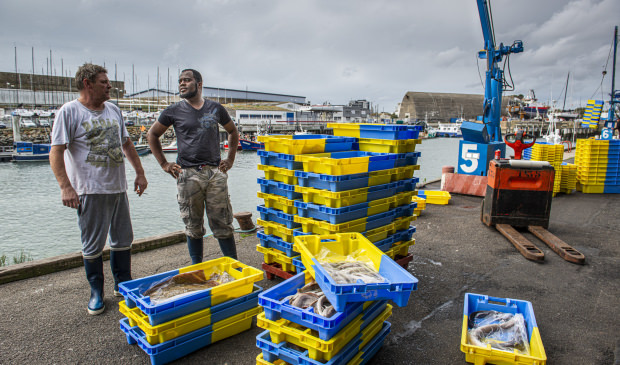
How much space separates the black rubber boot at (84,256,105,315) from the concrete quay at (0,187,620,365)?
0.28ft

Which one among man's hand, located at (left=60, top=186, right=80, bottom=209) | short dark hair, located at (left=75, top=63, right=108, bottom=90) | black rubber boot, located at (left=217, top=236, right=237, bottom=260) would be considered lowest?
black rubber boot, located at (left=217, top=236, right=237, bottom=260)

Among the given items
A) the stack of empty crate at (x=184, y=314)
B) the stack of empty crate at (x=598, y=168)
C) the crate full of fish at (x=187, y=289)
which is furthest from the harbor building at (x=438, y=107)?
the stack of empty crate at (x=184, y=314)

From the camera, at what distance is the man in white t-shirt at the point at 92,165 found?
3473mm

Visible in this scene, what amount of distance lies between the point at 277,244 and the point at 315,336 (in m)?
1.85

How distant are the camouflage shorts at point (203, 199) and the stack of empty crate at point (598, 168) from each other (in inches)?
423

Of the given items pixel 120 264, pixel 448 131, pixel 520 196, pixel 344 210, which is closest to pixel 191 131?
pixel 120 264

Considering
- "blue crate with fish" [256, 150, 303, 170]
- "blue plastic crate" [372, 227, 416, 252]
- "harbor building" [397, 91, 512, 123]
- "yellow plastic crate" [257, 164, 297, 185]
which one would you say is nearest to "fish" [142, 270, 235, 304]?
"yellow plastic crate" [257, 164, 297, 185]

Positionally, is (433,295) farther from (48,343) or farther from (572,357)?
(48,343)

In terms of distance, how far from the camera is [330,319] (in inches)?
93.8

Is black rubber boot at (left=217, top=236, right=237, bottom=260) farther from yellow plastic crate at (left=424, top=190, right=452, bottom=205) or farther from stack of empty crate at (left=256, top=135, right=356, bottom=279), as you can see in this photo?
yellow plastic crate at (left=424, top=190, right=452, bottom=205)

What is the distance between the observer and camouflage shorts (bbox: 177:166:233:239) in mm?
4035

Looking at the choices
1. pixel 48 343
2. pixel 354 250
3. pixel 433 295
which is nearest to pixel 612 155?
pixel 433 295

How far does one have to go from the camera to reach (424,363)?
9.87 feet

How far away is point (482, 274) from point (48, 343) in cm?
475
